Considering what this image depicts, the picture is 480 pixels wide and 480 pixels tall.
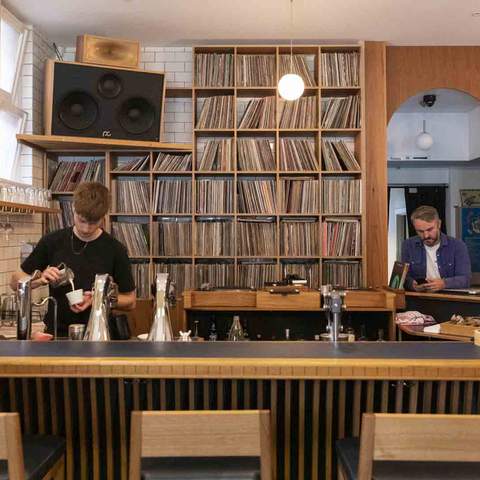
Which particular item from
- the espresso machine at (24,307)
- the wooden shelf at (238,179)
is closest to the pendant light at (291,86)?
the wooden shelf at (238,179)

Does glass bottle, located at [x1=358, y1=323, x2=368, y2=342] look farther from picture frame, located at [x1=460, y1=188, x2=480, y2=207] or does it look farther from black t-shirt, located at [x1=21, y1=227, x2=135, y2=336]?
picture frame, located at [x1=460, y1=188, x2=480, y2=207]

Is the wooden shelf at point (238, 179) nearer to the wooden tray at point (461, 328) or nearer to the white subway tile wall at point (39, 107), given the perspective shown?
the white subway tile wall at point (39, 107)

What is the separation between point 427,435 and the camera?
1312 millimetres

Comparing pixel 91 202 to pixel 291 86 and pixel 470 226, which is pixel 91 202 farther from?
pixel 470 226

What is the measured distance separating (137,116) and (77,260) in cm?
223

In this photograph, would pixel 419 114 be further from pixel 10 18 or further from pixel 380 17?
pixel 10 18

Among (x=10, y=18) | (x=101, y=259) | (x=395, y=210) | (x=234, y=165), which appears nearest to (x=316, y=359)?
(x=101, y=259)

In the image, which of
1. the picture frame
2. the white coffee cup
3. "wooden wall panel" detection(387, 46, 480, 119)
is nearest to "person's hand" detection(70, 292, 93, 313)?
the white coffee cup

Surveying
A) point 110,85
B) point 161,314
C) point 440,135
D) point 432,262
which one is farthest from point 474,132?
point 161,314

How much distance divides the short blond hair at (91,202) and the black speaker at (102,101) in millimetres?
2101

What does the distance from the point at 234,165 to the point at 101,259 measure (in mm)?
2389

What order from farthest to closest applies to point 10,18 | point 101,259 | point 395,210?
point 395,210 < point 10,18 < point 101,259

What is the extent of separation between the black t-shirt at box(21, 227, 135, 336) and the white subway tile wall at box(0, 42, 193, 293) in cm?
152

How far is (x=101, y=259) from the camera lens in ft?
9.21
